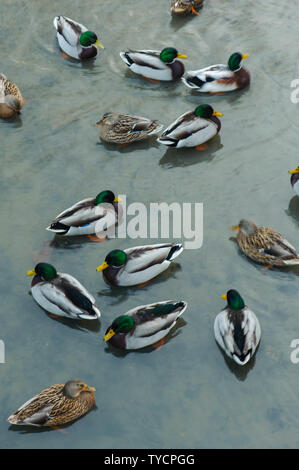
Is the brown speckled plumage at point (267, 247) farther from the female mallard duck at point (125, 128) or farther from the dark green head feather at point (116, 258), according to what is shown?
the female mallard duck at point (125, 128)

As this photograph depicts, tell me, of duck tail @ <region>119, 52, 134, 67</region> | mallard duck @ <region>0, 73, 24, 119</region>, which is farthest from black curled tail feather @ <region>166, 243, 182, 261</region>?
duck tail @ <region>119, 52, 134, 67</region>

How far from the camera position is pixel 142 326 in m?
6.30

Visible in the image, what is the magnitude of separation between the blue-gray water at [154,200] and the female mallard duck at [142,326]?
6.3 inches

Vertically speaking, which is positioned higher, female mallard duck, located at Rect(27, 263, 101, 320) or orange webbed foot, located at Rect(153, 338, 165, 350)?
female mallard duck, located at Rect(27, 263, 101, 320)

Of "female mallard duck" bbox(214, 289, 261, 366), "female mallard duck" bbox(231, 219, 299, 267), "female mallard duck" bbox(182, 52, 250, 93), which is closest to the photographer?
"female mallard duck" bbox(214, 289, 261, 366)

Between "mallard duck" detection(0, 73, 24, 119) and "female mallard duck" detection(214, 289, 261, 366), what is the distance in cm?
458

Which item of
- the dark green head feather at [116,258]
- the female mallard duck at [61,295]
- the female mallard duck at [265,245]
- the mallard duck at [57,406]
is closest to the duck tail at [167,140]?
the female mallard duck at [265,245]

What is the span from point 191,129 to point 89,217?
84.3 inches

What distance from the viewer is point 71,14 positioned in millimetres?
11148

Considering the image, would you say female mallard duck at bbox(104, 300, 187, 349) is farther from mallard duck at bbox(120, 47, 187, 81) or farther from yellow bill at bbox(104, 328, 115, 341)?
mallard duck at bbox(120, 47, 187, 81)

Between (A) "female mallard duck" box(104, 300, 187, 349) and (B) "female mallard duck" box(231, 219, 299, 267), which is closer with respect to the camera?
(A) "female mallard duck" box(104, 300, 187, 349)

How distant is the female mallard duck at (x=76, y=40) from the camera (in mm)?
9992

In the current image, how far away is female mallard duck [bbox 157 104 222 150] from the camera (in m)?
8.55

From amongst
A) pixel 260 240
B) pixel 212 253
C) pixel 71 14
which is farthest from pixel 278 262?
pixel 71 14
